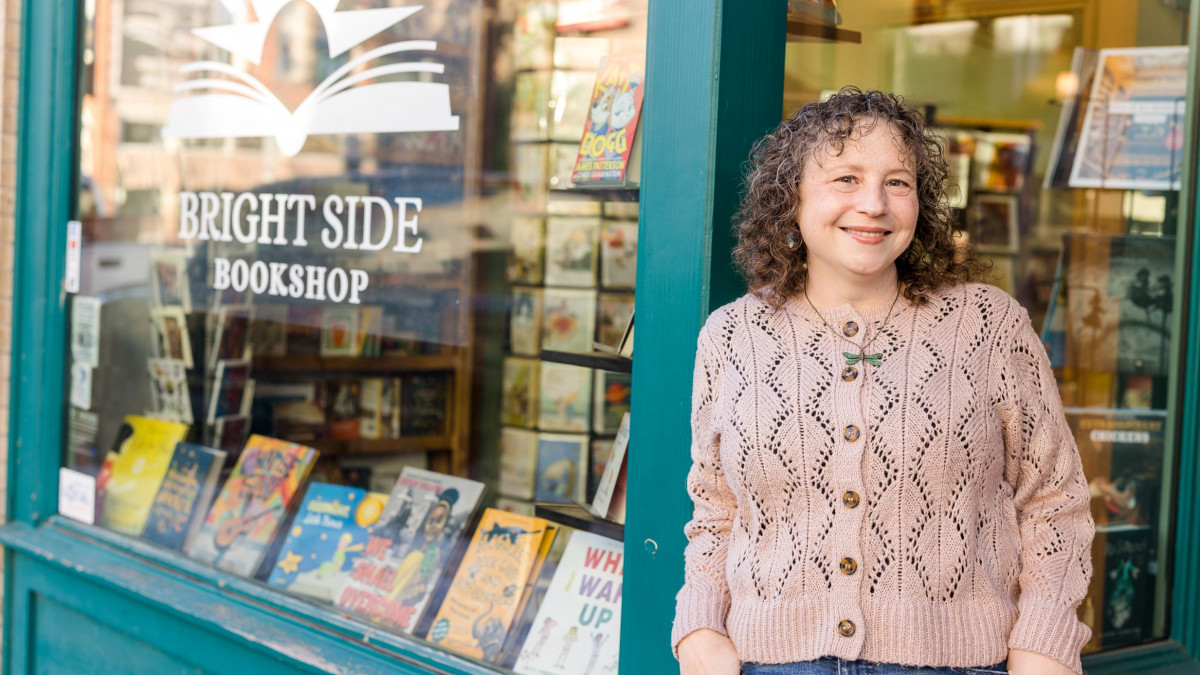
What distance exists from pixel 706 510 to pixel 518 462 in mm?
1301

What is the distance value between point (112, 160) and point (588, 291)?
5.71 feet

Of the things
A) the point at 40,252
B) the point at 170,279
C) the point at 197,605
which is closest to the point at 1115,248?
the point at 197,605

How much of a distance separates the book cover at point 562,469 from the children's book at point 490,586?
0.08 m

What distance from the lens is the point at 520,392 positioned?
3047mm

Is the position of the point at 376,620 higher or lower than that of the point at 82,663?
higher

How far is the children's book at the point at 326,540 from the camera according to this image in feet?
9.82

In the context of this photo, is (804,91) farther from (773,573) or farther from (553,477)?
(773,573)

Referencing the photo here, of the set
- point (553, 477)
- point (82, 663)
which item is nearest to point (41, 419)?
point (82, 663)

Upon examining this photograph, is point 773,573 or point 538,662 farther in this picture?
point 538,662

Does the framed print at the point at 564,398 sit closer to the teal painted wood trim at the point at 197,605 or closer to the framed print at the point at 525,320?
the framed print at the point at 525,320

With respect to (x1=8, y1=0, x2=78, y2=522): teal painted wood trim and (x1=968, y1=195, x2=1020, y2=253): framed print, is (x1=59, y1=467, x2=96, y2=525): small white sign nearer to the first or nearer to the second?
(x1=8, y1=0, x2=78, y2=522): teal painted wood trim

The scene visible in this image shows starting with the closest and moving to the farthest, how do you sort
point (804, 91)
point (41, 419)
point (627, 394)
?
point (627, 394)
point (804, 91)
point (41, 419)

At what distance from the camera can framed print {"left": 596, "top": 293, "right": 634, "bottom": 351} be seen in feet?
8.17

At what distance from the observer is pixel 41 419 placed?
141 inches
